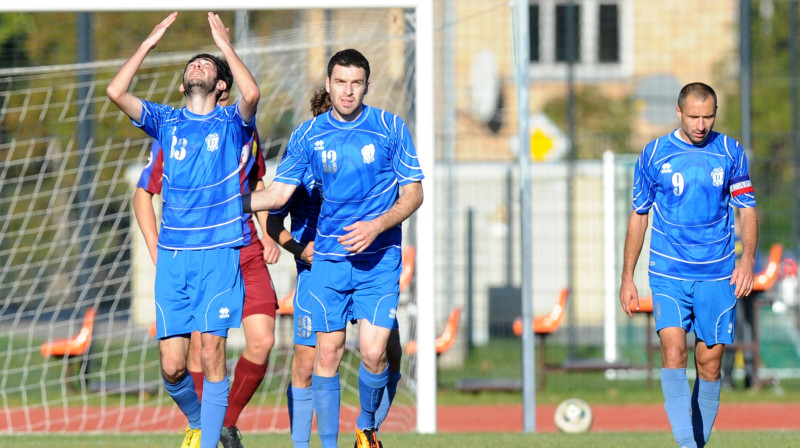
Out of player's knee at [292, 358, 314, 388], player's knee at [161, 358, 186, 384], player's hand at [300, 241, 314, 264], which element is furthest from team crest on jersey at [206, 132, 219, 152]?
player's knee at [292, 358, 314, 388]

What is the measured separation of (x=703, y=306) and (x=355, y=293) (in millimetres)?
1887

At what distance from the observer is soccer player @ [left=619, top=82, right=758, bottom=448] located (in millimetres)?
6082

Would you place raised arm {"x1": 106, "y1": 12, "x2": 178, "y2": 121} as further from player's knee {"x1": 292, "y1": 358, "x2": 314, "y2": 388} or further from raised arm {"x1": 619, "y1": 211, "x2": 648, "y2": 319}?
raised arm {"x1": 619, "y1": 211, "x2": 648, "y2": 319}

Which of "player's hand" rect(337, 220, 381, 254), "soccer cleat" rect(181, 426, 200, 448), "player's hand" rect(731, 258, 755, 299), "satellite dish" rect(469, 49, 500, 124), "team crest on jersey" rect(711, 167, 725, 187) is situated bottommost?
"soccer cleat" rect(181, 426, 200, 448)

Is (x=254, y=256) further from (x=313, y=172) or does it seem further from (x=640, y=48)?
(x=640, y=48)

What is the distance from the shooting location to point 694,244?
614cm

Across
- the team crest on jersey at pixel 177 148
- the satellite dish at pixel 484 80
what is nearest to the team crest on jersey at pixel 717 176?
the team crest on jersey at pixel 177 148

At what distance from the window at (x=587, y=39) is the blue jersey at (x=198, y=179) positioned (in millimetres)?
13779

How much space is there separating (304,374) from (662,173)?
224 centimetres

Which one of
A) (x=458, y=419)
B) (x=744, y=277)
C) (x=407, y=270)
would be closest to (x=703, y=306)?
(x=744, y=277)

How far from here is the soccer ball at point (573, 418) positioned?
8.81 metres

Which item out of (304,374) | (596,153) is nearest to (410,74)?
(304,374)

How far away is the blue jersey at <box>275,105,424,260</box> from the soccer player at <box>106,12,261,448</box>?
1.20 ft

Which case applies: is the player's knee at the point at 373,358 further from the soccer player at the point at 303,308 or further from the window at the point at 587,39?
the window at the point at 587,39
